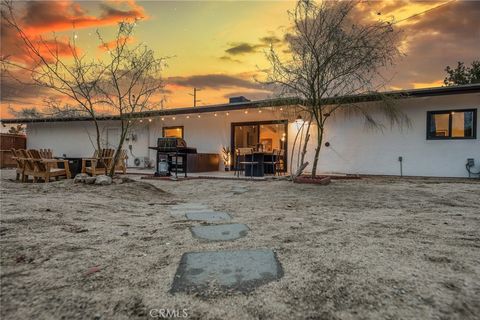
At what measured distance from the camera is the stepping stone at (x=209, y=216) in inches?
156

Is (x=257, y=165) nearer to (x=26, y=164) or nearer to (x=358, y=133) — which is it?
(x=358, y=133)

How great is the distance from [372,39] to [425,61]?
6.00 m

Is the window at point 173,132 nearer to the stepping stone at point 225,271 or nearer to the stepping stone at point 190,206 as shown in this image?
the stepping stone at point 190,206

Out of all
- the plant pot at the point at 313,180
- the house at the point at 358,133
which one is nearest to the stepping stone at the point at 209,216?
the plant pot at the point at 313,180

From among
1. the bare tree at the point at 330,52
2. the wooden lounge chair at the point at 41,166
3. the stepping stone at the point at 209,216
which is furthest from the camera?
the wooden lounge chair at the point at 41,166

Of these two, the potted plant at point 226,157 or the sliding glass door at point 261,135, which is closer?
the sliding glass door at point 261,135

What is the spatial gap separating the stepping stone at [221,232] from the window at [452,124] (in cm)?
916

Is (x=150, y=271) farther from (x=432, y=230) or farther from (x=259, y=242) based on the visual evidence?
(x=432, y=230)

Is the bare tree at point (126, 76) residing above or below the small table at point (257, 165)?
above

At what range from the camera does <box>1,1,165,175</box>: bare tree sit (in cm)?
600

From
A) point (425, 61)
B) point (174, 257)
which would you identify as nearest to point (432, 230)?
point (174, 257)

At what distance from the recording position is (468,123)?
961cm

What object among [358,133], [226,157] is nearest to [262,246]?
[358,133]

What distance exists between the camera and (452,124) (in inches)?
387
